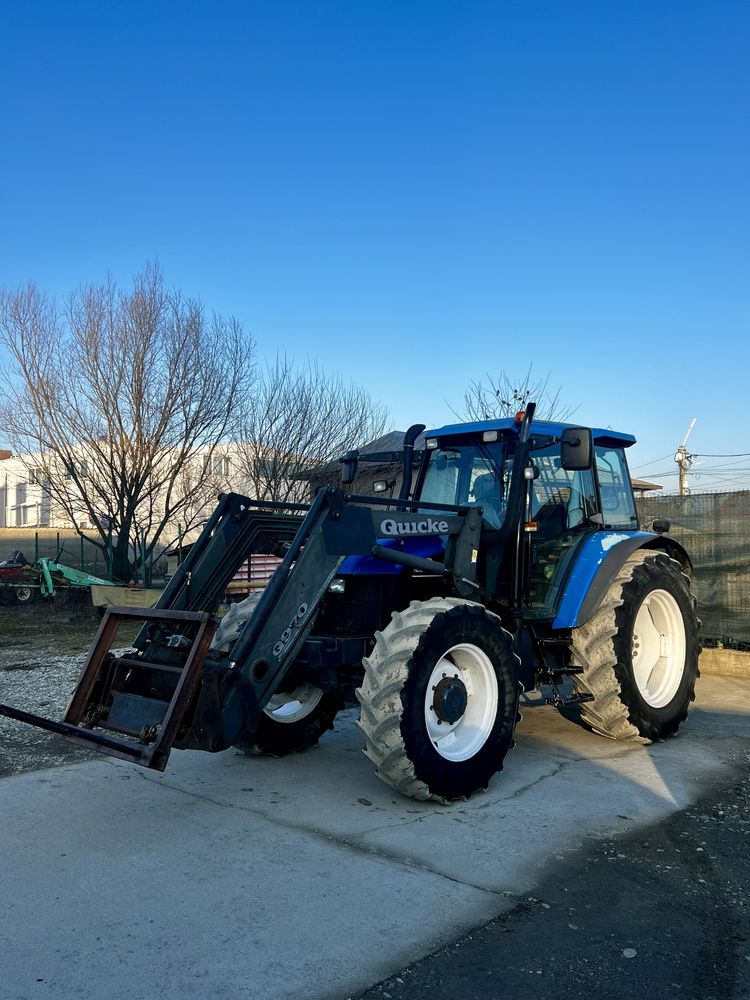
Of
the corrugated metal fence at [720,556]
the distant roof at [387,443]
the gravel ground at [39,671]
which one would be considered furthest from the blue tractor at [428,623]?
the distant roof at [387,443]

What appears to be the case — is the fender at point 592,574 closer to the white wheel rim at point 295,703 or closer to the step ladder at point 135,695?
the white wheel rim at point 295,703

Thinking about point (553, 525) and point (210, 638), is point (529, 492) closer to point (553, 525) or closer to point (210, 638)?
point (553, 525)

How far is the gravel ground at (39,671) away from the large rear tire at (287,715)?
1379 mm

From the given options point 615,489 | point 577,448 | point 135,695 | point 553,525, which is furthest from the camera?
point 615,489

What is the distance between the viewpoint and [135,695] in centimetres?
495

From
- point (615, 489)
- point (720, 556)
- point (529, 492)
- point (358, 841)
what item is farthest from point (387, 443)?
point (358, 841)

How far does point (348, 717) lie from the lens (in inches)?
311

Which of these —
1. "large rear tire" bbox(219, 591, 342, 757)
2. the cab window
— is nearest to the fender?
the cab window

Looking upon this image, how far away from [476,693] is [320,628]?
56.2 inches

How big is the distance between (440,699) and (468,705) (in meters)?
0.37

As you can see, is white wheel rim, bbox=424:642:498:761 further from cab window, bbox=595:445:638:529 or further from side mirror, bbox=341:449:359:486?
cab window, bbox=595:445:638:529

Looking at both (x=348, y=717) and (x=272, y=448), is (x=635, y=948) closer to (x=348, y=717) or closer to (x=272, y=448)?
(x=348, y=717)

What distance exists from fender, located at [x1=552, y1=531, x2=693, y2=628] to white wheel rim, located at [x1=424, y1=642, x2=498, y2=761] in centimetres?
107

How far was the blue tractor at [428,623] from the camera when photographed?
4.93m
